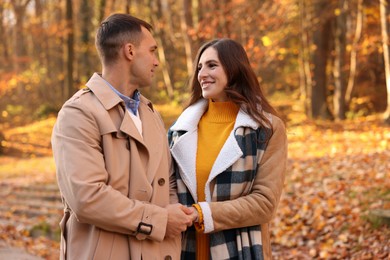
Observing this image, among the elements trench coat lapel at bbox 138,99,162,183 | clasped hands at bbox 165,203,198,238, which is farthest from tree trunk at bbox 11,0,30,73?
clasped hands at bbox 165,203,198,238

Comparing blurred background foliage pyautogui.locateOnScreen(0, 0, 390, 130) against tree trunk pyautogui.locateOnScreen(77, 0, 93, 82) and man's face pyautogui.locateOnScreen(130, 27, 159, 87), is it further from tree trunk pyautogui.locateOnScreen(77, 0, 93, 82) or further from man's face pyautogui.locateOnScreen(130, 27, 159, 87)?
man's face pyautogui.locateOnScreen(130, 27, 159, 87)

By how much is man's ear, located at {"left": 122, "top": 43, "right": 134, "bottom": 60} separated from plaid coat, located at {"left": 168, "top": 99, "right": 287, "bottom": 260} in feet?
2.50

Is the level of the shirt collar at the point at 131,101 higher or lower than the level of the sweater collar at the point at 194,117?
higher

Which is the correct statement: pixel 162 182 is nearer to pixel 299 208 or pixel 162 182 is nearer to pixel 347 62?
pixel 299 208

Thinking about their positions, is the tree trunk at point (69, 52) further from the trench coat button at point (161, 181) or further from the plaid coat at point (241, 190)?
the trench coat button at point (161, 181)

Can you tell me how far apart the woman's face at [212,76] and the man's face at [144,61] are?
0.50 metres

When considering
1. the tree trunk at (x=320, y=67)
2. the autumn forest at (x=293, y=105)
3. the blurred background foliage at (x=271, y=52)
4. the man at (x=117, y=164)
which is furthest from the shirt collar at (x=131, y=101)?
the tree trunk at (x=320, y=67)

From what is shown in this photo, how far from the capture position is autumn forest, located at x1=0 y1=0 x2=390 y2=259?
700cm

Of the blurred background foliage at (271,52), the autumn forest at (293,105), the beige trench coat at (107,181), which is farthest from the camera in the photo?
the blurred background foliage at (271,52)

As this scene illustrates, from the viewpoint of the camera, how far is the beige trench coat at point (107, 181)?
2516mm

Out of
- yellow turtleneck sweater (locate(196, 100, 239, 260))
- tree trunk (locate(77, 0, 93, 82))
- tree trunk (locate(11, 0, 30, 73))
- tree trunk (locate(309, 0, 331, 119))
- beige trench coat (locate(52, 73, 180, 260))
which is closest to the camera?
beige trench coat (locate(52, 73, 180, 260))

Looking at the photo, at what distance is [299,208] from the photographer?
759 cm

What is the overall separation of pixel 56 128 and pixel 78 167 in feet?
0.88

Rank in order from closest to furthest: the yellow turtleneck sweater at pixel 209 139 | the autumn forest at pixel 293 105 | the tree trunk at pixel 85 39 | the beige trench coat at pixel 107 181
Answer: the beige trench coat at pixel 107 181, the yellow turtleneck sweater at pixel 209 139, the autumn forest at pixel 293 105, the tree trunk at pixel 85 39
